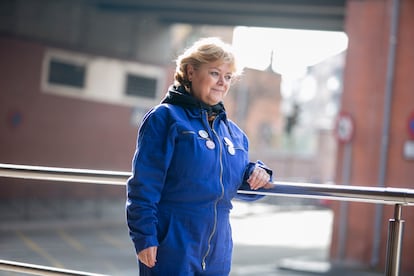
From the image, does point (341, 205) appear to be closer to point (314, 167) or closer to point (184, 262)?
point (184, 262)

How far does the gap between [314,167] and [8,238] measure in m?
30.6

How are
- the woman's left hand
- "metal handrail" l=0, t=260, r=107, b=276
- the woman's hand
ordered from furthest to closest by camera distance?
1. "metal handrail" l=0, t=260, r=107, b=276
2. the woman's left hand
3. the woman's hand

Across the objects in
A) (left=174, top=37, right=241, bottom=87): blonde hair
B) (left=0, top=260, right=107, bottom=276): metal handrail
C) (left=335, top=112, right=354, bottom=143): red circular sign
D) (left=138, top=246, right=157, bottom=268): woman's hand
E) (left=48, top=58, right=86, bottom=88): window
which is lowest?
(left=0, top=260, right=107, bottom=276): metal handrail

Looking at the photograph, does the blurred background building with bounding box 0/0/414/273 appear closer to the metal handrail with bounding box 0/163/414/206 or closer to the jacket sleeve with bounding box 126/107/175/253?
the metal handrail with bounding box 0/163/414/206

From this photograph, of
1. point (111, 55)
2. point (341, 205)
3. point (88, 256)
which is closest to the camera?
point (88, 256)

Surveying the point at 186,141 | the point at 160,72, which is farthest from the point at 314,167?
the point at 186,141

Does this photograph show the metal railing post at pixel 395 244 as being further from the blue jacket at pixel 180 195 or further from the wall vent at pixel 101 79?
the wall vent at pixel 101 79

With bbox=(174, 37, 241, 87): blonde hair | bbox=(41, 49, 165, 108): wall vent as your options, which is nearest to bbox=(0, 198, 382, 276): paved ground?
bbox=(41, 49, 165, 108): wall vent

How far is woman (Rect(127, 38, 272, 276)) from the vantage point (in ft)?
9.28

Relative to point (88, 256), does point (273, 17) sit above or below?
above

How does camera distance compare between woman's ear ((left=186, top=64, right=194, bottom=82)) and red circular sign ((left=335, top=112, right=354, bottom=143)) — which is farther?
red circular sign ((left=335, top=112, right=354, bottom=143))

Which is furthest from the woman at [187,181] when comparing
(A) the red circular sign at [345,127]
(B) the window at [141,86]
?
(B) the window at [141,86]

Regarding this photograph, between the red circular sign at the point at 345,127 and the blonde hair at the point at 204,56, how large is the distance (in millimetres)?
12672

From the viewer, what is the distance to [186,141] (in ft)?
9.57
